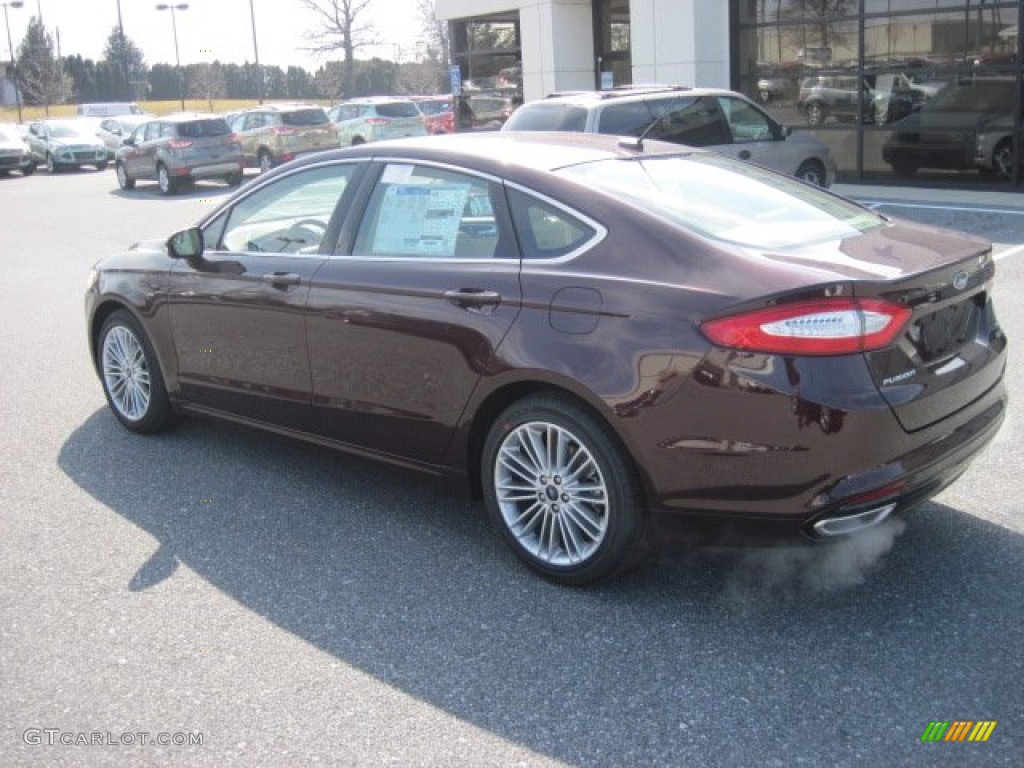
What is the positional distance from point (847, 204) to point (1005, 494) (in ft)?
4.53

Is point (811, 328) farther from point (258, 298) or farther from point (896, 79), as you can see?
point (896, 79)

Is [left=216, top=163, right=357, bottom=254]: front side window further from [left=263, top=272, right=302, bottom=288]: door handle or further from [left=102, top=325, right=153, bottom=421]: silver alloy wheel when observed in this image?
[left=102, top=325, right=153, bottom=421]: silver alloy wheel

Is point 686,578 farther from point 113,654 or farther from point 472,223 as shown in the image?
point 113,654

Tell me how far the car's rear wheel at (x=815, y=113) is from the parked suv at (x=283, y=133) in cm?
1235

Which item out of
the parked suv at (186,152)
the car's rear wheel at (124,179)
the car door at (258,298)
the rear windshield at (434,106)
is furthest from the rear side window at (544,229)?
the rear windshield at (434,106)

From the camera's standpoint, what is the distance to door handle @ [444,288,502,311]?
13.6 feet

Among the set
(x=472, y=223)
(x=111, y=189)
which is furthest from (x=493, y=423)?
(x=111, y=189)

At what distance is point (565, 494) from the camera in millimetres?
4059

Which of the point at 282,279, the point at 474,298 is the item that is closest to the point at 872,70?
the point at 282,279

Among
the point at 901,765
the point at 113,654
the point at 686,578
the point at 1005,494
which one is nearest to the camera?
the point at 901,765

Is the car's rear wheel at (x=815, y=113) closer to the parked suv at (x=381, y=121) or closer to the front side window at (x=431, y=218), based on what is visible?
the parked suv at (x=381, y=121)

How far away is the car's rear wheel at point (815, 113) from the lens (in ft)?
60.5

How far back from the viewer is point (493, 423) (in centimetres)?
429

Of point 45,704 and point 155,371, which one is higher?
point 155,371
